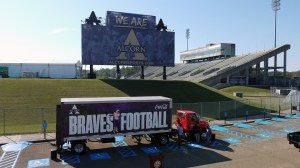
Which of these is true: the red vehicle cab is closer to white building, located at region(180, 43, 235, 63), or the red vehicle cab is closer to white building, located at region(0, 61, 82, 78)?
white building, located at region(0, 61, 82, 78)

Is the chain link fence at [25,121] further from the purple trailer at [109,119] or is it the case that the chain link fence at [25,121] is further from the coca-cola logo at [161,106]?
the coca-cola logo at [161,106]

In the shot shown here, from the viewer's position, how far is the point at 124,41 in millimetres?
52938

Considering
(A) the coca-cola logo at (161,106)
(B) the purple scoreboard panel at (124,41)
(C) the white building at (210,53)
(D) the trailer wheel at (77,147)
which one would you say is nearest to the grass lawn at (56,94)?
(B) the purple scoreboard panel at (124,41)

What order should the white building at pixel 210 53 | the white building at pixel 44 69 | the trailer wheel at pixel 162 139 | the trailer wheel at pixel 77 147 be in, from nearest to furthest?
the trailer wheel at pixel 77 147
the trailer wheel at pixel 162 139
the white building at pixel 44 69
the white building at pixel 210 53

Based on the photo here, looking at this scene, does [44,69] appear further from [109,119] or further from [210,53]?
[210,53]

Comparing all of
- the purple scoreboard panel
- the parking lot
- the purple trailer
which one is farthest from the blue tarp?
the purple scoreboard panel

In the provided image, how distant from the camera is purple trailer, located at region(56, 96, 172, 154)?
18.0m

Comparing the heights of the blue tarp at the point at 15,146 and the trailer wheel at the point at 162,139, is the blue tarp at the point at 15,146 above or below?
below

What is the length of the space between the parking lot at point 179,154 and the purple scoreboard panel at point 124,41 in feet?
103

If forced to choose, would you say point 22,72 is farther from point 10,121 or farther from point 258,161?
point 258,161

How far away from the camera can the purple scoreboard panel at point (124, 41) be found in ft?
169

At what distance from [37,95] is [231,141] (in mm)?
26015

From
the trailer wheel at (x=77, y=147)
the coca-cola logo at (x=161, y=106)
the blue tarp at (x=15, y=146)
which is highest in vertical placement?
the coca-cola logo at (x=161, y=106)

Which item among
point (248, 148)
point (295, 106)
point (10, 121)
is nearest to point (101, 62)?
point (10, 121)
